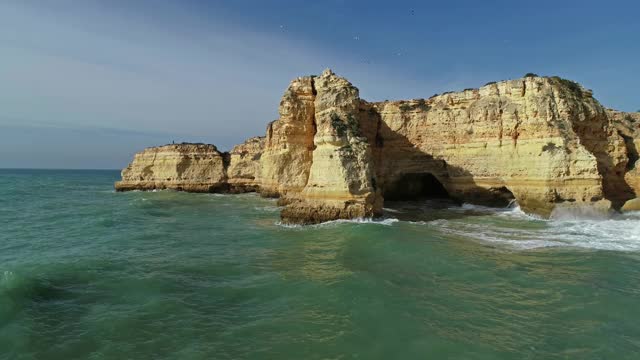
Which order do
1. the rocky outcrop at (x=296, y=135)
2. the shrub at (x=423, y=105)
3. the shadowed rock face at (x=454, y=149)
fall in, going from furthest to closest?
the shrub at (x=423, y=105) → the rocky outcrop at (x=296, y=135) → the shadowed rock face at (x=454, y=149)

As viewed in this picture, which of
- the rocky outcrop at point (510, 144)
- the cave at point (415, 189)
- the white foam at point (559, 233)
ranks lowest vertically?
the white foam at point (559, 233)

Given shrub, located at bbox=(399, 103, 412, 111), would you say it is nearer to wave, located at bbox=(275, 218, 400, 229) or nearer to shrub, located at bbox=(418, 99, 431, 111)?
shrub, located at bbox=(418, 99, 431, 111)

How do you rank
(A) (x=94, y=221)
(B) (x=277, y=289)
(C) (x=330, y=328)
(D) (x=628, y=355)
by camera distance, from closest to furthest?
(D) (x=628, y=355) < (C) (x=330, y=328) < (B) (x=277, y=289) < (A) (x=94, y=221)

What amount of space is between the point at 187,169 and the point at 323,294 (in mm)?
38811

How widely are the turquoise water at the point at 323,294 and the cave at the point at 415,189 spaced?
12.4 metres

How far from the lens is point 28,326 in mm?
7113

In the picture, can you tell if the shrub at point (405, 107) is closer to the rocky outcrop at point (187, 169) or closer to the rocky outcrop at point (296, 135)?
the rocky outcrop at point (296, 135)

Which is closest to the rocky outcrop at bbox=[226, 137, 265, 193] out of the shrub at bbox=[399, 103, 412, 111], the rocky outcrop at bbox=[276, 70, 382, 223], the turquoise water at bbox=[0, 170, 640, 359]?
the shrub at bbox=[399, 103, 412, 111]

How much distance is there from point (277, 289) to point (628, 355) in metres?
6.31

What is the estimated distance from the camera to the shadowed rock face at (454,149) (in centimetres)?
1891

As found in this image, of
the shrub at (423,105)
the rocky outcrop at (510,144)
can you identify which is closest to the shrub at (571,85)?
the rocky outcrop at (510,144)

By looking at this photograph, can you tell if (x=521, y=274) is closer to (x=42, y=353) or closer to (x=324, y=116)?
(x=42, y=353)

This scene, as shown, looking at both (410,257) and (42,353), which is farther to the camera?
(410,257)

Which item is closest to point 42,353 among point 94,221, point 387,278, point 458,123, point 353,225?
point 387,278
